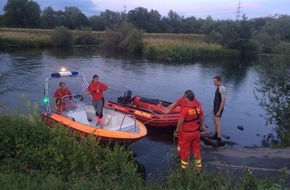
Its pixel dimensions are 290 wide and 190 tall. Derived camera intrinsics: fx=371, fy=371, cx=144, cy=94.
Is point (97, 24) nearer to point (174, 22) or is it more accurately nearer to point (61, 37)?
point (174, 22)

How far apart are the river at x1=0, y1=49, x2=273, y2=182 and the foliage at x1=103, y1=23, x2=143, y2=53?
15.9 meters

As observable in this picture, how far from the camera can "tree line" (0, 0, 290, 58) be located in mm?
52750

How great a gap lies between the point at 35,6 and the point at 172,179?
260ft

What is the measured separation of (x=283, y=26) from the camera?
6650 cm

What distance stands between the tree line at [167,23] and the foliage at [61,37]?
9110 millimetres

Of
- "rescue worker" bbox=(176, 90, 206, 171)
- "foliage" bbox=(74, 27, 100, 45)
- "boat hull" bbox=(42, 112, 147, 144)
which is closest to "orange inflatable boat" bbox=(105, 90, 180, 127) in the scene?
"boat hull" bbox=(42, 112, 147, 144)

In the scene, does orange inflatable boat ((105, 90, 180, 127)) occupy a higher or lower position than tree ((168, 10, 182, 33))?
lower

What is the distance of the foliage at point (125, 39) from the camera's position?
169ft

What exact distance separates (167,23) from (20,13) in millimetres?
33875

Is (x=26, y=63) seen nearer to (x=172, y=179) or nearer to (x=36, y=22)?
(x=172, y=179)

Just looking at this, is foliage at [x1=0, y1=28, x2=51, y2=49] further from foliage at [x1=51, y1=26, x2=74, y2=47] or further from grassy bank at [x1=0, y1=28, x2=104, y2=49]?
foliage at [x1=51, y1=26, x2=74, y2=47]

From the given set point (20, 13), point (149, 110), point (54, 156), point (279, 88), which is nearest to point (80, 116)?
point (149, 110)

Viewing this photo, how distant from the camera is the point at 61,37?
5506 centimetres

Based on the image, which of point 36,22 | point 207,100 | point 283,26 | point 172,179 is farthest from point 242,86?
point 36,22
